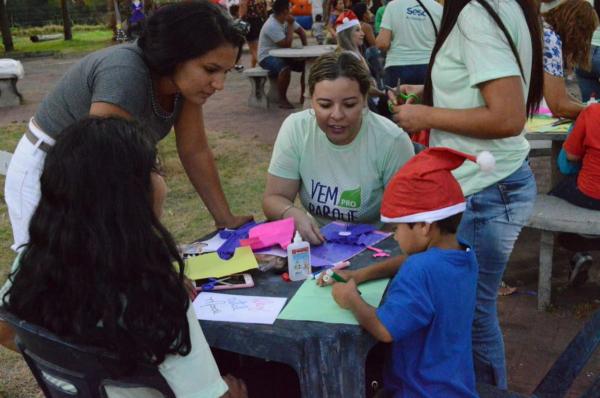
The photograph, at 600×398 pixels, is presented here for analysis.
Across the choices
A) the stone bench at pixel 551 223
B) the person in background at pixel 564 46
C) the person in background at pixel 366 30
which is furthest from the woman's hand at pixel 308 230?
the person in background at pixel 366 30

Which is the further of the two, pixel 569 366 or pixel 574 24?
pixel 574 24

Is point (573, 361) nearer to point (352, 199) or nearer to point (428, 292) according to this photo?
point (428, 292)

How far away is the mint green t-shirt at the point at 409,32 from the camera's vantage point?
6172mm

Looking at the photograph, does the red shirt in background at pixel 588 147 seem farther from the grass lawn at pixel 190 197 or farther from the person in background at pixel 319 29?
the person in background at pixel 319 29

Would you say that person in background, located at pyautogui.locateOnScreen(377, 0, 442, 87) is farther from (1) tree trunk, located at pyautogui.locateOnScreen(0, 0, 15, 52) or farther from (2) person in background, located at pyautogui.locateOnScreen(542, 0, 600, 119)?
(1) tree trunk, located at pyautogui.locateOnScreen(0, 0, 15, 52)

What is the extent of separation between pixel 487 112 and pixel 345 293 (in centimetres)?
71

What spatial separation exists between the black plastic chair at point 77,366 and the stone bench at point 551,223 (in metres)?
2.39

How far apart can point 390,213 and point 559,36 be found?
2.76 metres

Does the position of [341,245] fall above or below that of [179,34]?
below

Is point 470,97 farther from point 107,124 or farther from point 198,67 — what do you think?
point 107,124

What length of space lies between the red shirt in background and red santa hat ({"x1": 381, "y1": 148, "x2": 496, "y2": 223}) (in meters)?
1.83

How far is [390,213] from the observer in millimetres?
1832

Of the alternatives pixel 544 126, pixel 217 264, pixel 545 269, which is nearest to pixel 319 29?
pixel 544 126

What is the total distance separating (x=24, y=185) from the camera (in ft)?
7.39
